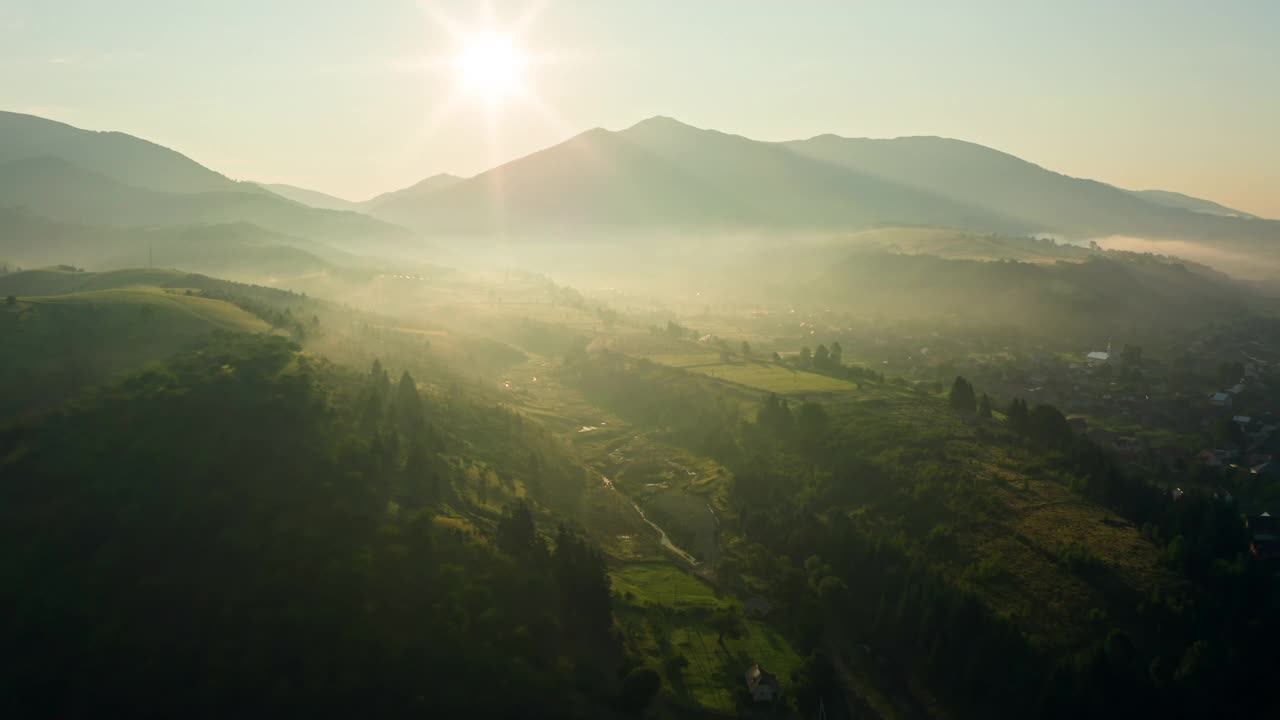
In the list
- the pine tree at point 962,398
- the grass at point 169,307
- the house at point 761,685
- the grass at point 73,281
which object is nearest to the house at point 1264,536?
the pine tree at point 962,398

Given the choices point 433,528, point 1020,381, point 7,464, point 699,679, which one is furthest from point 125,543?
point 1020,381

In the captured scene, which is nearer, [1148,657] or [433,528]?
[1148,657]

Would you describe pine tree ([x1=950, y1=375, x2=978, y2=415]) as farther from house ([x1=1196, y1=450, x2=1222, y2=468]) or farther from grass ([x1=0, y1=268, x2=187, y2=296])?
grass ([x1=0, y1=268, x2=187, y2=296])

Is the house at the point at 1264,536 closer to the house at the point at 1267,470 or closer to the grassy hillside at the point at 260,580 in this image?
the house at the point at 1267,470

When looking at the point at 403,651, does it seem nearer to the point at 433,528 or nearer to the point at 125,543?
the point at 433,528

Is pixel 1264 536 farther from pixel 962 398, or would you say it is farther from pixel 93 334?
pixel 93 334

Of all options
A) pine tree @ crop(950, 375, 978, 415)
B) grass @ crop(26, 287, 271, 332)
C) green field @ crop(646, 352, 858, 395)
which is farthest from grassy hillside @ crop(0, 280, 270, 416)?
pine tree @ crop(950, 375, 978, 415)

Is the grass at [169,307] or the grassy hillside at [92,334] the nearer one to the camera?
the grassy hillside at [92,334]

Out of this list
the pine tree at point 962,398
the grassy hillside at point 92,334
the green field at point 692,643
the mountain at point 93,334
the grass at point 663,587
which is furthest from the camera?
the pine tree at point 962,398

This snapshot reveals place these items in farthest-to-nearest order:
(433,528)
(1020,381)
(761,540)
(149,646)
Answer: (1020,381) < (761,540) < (433,528) < (149,646)
